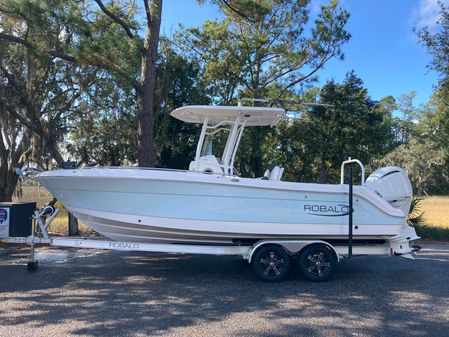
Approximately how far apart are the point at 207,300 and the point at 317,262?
2259mm

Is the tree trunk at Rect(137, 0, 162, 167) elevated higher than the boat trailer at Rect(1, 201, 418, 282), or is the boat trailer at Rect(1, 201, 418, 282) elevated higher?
the tree trunk at Rect(137, 0, 162, 167)

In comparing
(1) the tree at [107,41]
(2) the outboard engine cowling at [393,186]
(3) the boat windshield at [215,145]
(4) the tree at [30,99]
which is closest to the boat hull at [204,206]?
(2) the outboard engine cowling at [393,186]

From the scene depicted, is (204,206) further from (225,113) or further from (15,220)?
(15,220)

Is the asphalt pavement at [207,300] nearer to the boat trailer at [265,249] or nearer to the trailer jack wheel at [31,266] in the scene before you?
the trailer jack wheel at [31,266]

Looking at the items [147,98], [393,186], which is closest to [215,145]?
[393,186]

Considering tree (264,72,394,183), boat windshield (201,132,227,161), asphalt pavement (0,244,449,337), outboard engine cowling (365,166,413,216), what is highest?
tree (264,72,394,183)

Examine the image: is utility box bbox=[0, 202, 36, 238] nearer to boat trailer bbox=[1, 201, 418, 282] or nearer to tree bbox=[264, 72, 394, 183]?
boat trailer bbox=[1, 201, 418, 282]

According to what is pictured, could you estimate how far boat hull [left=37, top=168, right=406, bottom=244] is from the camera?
708cm

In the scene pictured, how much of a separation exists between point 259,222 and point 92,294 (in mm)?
2825

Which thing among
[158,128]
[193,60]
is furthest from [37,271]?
[193,60]

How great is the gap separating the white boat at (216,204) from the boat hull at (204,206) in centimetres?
2

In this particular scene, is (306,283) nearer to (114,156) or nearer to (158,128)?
(158,128)

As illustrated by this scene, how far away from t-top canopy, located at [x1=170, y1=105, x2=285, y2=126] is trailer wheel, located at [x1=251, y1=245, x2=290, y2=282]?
234 centimetres

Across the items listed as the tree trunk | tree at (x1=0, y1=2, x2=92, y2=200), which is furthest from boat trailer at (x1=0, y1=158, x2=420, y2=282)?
tree at (x1=0, y1=2, x2=92, y2=200)
